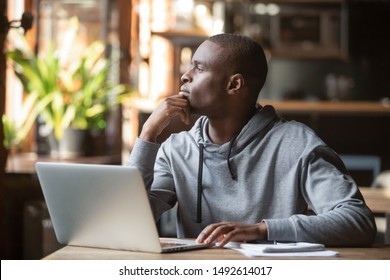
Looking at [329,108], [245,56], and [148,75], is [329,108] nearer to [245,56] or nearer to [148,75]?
[148,75]

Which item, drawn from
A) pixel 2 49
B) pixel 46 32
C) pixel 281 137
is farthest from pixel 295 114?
pixel 281 137

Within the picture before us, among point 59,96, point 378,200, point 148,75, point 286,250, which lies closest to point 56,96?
point 59,96

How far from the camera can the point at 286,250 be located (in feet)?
4.63

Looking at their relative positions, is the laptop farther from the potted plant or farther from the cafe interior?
the potted plant

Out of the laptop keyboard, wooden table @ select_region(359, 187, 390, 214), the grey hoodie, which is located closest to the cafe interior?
wooden table @ select_region(359, 187, 390, 214)

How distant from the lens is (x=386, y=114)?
5.69 m

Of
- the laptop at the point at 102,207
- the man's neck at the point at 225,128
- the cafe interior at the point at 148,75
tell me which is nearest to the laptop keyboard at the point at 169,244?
the laptop at the point at 102,207

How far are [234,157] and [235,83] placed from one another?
163mm

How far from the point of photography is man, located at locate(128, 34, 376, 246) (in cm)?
167

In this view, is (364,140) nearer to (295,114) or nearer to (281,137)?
(295,114)

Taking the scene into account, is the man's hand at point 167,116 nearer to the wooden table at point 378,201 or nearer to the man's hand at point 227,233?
the man's hand at point 227,233

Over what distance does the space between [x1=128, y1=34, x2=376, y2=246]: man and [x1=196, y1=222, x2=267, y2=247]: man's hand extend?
18cm

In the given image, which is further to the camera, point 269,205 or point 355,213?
point 269,205
